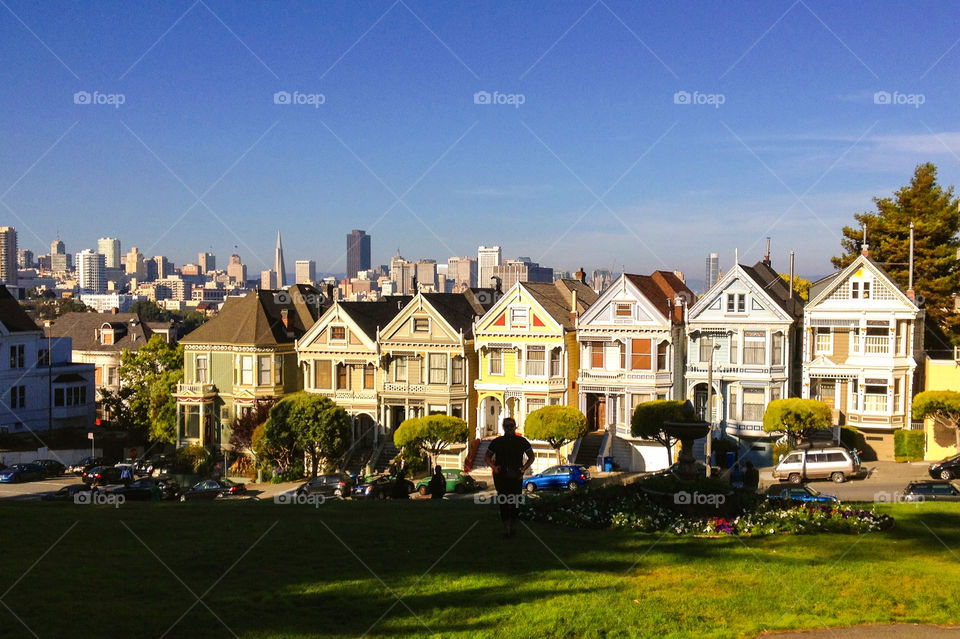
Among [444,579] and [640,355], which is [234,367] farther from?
[444,579]

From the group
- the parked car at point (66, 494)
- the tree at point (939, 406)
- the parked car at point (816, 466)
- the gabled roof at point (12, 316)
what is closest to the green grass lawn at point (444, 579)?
the parked car at point (816, 466)

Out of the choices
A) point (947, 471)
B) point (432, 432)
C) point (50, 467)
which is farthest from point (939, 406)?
point (50, 467)

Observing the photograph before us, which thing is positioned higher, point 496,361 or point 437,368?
point 496,361

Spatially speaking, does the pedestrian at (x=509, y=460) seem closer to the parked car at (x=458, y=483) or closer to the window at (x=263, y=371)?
the parked car at (x=458, y=483)

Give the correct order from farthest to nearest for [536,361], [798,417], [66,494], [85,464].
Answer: [85,464] → [536,361] → [798,417] → [66,494]

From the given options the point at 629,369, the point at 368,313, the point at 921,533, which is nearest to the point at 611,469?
the point at 629,369

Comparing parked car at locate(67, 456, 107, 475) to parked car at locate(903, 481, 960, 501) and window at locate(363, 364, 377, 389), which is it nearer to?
window at locate(363, 364, 377, 389)
